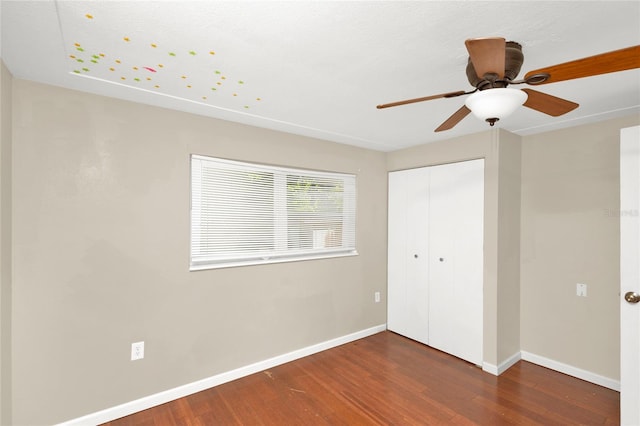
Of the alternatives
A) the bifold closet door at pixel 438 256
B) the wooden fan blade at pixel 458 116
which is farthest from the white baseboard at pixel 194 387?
the wooden fan blade at pixel 458 116

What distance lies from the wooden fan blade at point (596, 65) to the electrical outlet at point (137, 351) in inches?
118

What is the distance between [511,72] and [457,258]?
7.13 ft

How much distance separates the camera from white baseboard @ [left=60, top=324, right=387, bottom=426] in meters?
2.19

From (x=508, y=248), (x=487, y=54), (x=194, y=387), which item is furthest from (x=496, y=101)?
(x=194, y=387)

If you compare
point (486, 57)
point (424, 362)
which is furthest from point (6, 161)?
point (424, 362)

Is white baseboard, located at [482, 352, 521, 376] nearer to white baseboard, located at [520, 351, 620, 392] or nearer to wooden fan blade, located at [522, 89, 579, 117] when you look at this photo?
white baseboard, located at [520, 351, 620, 392]

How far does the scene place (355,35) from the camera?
1467 mm

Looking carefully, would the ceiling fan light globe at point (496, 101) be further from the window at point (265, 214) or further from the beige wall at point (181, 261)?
the window at point (265, 214)

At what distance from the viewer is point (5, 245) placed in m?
1.84

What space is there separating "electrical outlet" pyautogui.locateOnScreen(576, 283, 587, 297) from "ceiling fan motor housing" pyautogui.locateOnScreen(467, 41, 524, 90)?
95.4 inches

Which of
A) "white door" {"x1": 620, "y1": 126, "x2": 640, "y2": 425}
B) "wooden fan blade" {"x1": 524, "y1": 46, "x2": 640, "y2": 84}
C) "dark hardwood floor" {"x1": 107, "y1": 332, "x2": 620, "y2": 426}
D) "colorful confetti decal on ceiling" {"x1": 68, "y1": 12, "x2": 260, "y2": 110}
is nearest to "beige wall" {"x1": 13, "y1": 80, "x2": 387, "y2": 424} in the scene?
"dark hardwood floor" {"x1": 107, "y1": 332, "x2": 620, "y2": 426}

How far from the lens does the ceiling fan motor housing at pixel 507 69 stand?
1449 mm

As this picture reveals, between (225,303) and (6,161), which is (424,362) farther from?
(6,161)

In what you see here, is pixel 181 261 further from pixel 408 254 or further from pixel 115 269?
pixel 408 254
